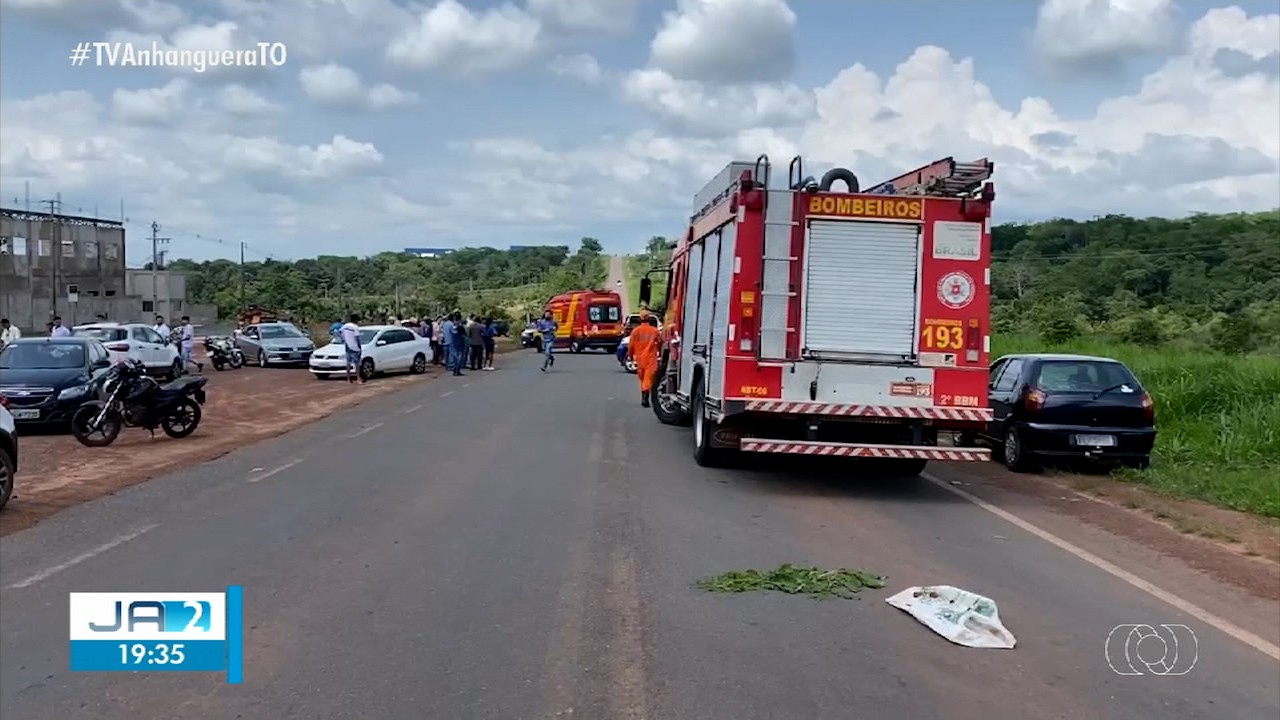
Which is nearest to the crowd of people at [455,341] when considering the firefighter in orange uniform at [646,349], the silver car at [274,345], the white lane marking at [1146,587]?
the silver car at [274,345]

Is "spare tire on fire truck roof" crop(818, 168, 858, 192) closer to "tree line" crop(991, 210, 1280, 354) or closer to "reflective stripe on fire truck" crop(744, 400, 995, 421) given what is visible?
"reflective stripe on fire truck" crop(744, 400, 995, 421)

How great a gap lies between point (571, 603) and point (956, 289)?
248 inches

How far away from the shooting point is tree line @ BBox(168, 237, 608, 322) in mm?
77500

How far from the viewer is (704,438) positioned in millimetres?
13000

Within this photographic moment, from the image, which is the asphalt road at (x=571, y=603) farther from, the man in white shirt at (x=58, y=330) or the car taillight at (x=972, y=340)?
the man in white shirt at (x=58, y=330)

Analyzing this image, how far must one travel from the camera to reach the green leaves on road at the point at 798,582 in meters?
7.25

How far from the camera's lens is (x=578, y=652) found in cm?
587

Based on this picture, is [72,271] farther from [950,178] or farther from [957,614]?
[957,614]


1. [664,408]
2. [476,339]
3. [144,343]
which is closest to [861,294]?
[664,408]

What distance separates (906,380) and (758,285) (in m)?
1.78

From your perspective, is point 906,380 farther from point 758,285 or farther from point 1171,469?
point 1171,469

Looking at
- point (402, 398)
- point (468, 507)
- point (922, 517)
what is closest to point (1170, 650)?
point (922, 517)

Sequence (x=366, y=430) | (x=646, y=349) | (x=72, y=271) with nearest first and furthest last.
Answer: (x=366, y=430) → (x=646, y=349) → (x=72, y=271)

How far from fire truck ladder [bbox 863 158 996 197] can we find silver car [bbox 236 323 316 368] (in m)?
28.0
